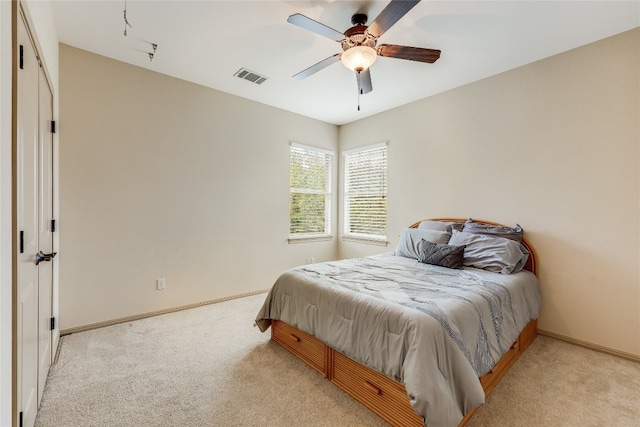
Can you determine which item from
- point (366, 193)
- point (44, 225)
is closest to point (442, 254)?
point (366, 193)

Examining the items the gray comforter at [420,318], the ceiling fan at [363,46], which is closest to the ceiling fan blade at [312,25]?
the ceiling fan at [363,46]

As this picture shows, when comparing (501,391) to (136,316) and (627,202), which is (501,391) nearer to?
(627,202)

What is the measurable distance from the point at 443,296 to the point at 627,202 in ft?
6.21

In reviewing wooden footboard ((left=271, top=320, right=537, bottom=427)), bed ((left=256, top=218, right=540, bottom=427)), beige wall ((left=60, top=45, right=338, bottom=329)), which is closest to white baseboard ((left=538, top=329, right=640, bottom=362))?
bed ((left=256, top=218, right=540, bottom=427))

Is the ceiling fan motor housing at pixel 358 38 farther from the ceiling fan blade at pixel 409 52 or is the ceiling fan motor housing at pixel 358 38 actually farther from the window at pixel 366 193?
the window at pixel 366 193

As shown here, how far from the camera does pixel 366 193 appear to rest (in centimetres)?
455

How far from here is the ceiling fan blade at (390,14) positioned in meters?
1.65

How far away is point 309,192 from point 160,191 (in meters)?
2.16

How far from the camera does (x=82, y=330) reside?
107 inches

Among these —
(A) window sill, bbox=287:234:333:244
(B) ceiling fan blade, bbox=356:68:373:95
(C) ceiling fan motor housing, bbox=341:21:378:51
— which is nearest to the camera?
(C) ceiling fan motor housing, bbox=341:21:378:51

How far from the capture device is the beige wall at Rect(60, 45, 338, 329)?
2.71 metres

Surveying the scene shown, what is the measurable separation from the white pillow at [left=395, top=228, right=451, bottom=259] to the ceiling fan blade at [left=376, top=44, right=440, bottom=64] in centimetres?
179

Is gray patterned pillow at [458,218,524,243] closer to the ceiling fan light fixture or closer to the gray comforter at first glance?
the gray comforter

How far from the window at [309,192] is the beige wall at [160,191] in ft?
0.60
